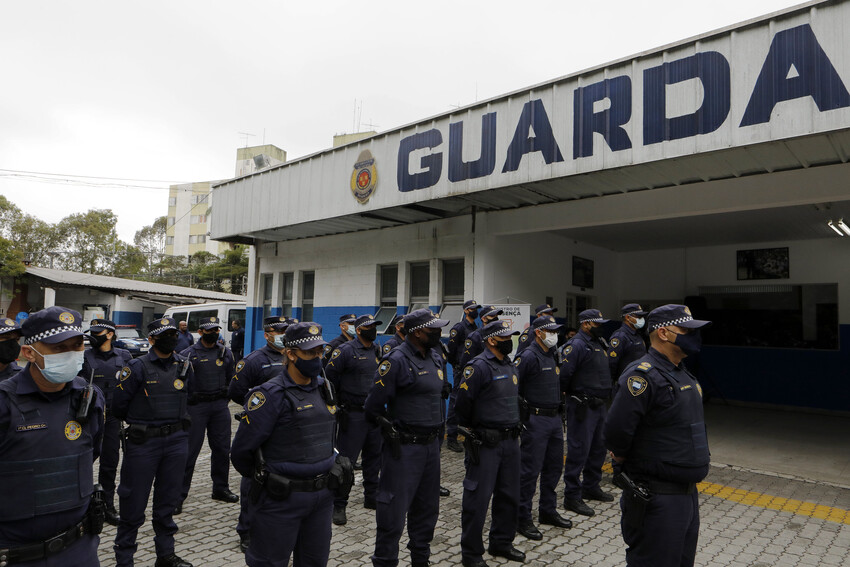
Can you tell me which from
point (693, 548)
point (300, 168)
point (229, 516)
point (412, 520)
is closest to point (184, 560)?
point (229, 516)

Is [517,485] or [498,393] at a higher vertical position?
[498,393]

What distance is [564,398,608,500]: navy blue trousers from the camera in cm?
573

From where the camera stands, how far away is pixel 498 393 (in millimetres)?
4484

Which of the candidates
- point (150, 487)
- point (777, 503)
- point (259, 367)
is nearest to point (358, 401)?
point (259, 367)

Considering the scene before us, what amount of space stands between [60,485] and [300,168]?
9.74 meters

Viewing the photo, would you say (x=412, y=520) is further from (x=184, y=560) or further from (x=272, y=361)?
(x=272, y=361)

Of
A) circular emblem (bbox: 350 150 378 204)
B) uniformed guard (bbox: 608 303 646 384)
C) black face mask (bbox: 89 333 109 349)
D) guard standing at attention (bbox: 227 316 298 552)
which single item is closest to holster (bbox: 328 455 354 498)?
guard standing at attention (bbox: 227 316 298 552)

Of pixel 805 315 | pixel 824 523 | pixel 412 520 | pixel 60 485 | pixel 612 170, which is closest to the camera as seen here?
pixel 60 485

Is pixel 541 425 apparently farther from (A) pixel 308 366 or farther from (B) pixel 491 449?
(A) pixel 308 366

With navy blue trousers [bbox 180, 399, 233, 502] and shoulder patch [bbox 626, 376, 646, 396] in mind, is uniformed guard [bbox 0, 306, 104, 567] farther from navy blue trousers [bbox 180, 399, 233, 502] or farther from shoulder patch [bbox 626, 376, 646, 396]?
navy blue trousers [bbox 180, 399, 233, 502]

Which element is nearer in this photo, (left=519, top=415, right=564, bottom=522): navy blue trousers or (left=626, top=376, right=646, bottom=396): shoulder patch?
(left=626, top=376, right=646, bottom=396): shoulder patch

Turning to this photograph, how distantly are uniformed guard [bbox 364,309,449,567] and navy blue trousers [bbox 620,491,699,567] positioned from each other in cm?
156

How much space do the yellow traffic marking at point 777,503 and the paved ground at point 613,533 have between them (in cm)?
1

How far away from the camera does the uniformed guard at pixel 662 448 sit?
3.06 meters
